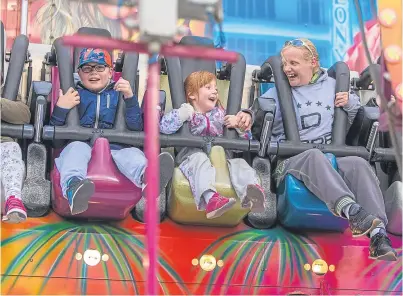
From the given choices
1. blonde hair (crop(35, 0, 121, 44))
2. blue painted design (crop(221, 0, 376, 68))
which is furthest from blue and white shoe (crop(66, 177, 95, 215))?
blue painted design (crop(221, 0, 376, 68))

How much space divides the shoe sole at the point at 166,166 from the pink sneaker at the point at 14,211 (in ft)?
1.41

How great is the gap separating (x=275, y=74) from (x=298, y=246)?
2.21 feet

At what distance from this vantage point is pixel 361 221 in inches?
105

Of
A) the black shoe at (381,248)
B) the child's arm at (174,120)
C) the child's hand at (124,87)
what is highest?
the child's hand at (124,87)

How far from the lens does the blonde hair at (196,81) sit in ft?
10.3

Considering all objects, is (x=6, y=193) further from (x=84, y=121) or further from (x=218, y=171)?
(x=218, y=171)

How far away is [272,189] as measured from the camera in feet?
10.0

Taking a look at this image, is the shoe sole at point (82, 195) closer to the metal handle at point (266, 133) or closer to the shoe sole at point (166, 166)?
the shoe sole at point (166, 166)

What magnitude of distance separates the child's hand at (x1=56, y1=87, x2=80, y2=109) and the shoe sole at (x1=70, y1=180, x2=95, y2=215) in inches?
16.9

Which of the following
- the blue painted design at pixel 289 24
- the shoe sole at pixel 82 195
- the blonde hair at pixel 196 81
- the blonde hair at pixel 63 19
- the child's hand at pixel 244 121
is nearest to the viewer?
the shoe sole at pixel 82 195

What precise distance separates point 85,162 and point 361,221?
2.82 feet

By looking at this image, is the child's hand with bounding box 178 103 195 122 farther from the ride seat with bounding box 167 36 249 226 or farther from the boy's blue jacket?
the boy's blue jacket

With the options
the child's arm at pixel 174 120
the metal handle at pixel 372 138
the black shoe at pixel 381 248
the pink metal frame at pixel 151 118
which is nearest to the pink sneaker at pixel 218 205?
the child's arm at pixel 174 120

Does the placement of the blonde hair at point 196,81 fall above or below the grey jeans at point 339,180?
above
